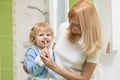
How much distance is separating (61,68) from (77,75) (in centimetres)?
8

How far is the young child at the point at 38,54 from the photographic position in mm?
1266

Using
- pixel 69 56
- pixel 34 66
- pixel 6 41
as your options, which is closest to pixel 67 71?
pixel 69 56

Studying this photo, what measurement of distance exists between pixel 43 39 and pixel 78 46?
24cm

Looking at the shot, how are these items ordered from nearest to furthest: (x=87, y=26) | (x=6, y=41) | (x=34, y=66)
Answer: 1. (x=87, y=26)
2. (x=34, y=66)
3. (x=6, y=41)

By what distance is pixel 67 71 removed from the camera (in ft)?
3.86

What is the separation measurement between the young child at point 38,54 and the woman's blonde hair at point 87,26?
0.21 m

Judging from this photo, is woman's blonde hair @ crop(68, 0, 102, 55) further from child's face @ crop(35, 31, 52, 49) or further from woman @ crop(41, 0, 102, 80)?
child's face @ crop(35, 31, 52, 49)

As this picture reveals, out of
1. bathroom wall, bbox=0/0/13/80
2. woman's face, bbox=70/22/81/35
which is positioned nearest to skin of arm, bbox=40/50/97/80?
woman's face, bbox=70/22/81/35

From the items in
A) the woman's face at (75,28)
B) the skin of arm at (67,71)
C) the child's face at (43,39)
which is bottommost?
the skin of arm at (67,71)

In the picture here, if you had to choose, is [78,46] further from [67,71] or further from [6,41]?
[6,41]

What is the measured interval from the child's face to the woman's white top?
124 millimetres

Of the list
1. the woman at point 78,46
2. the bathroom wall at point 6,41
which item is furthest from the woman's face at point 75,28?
the bathroom wall at point 6,41

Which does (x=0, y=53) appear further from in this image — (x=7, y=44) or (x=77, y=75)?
(x=77, y=75)

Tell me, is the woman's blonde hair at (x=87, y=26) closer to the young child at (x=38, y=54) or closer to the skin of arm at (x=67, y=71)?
the skin of arm at (x=67, y=71)
